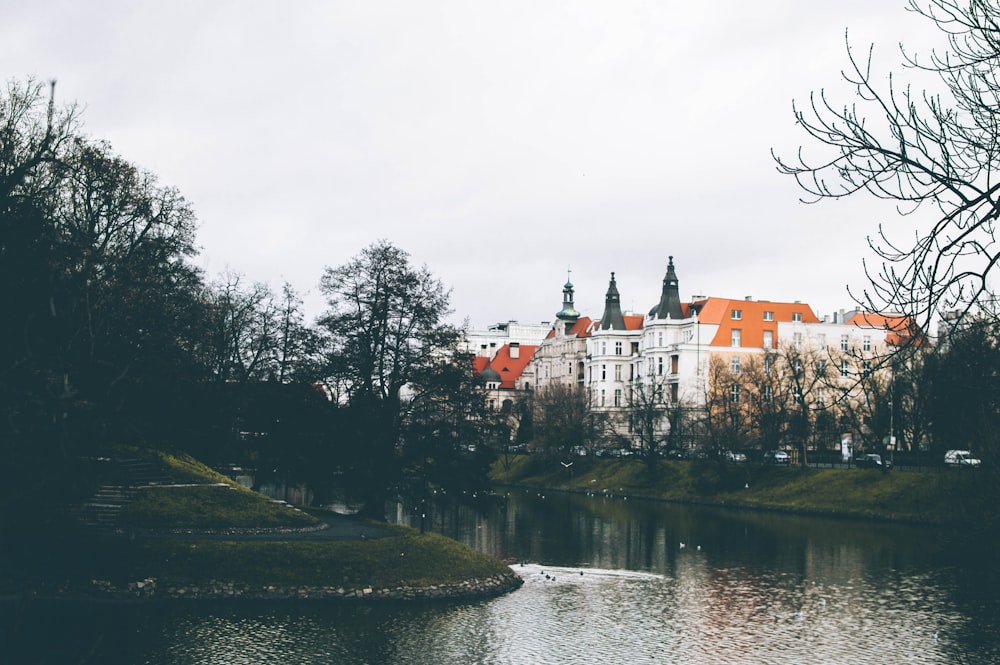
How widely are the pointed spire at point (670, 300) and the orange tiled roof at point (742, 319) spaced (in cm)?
370

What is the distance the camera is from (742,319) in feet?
401

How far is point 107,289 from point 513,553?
22.0 meters

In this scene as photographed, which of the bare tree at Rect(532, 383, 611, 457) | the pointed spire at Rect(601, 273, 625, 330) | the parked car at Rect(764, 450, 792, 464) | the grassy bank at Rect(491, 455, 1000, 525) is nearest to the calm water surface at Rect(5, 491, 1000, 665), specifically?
the grassy bank at Rect(491, 455, 1000, 525)

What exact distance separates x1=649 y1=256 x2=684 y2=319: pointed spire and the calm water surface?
7055 cm

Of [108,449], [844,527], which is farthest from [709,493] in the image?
[108,449]

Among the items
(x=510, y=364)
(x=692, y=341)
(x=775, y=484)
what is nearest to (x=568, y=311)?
(x=510, y=364)

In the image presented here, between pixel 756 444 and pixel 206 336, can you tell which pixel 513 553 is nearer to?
pixel 206 336

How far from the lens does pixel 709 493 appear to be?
8456 cm

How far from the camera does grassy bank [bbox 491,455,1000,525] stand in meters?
65.9

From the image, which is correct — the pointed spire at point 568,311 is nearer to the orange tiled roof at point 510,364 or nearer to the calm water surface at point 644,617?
the orange tiled roof at point 510,364

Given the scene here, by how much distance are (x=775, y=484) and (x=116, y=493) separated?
174 ft

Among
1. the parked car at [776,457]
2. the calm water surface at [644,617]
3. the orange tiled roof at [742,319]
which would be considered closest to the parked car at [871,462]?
the parked car at [776,457]

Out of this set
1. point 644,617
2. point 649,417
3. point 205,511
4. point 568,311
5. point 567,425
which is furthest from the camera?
point 568,311

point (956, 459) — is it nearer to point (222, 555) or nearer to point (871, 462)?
point (871, 462)
